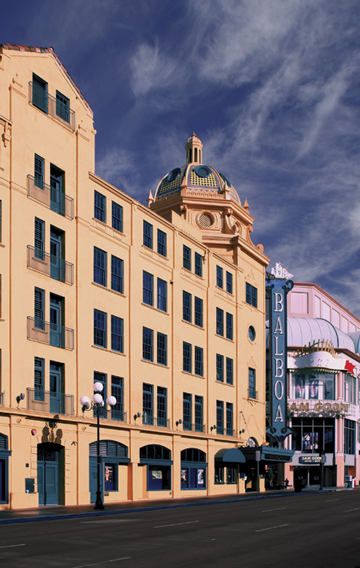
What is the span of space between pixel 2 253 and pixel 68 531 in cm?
1569

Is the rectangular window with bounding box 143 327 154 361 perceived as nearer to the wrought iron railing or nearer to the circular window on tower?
the wrought iron railing

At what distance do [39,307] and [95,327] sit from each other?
501cm

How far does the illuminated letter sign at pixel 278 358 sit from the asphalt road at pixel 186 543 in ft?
145

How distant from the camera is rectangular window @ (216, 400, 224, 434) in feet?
172

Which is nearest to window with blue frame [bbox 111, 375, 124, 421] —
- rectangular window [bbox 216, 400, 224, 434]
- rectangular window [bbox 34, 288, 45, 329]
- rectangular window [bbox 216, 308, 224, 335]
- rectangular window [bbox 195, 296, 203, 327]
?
rectangular window [bbox 34, 288, 45, 329]

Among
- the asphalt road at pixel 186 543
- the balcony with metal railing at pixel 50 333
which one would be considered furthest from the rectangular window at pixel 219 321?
the asphalt road at pixel 186 543

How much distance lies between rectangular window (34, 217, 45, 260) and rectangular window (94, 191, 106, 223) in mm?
5411

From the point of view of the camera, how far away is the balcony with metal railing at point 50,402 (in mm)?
32938

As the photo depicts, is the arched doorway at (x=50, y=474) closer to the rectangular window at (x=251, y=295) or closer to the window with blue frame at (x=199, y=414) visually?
the window with blue frame at (x=199, y=414)

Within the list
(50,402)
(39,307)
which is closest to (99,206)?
(39,307)

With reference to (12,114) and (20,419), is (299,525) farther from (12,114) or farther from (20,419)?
(12,114)

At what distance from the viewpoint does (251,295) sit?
198 ft

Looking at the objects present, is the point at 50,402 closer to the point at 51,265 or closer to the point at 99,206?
the point at 51,265

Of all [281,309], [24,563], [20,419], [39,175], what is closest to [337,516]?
[20,419]
